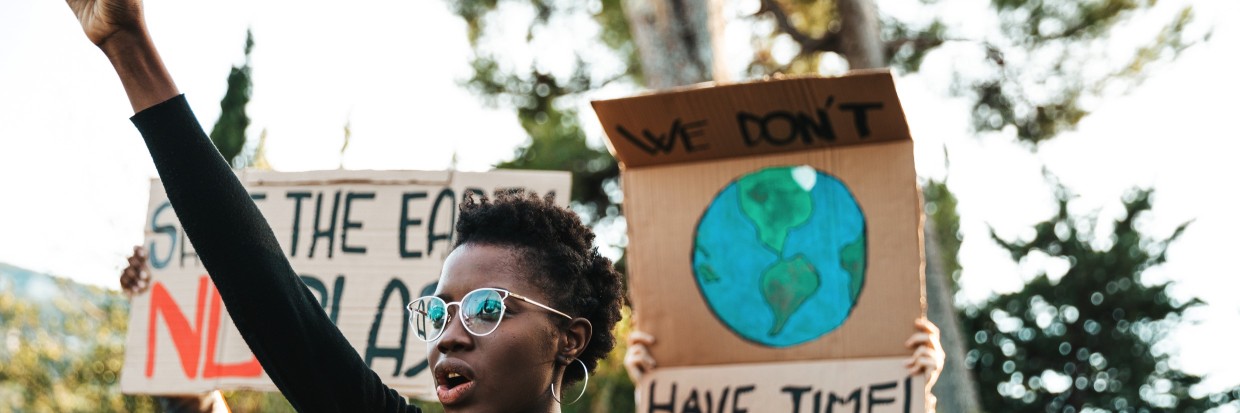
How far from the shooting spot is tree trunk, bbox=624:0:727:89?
7.32 meters

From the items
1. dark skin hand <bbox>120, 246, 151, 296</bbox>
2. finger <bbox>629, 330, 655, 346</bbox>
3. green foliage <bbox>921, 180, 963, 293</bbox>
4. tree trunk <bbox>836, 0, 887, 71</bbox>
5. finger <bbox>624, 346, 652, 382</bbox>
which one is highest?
tree trunk <bbox>836, 0, 887, 71</bbox>

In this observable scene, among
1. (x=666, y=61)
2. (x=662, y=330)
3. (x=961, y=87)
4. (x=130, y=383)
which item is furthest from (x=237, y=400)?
(x=961, y=87)

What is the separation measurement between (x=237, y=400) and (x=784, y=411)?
5462 millimetres

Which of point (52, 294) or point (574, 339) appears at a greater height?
point (52, 294)

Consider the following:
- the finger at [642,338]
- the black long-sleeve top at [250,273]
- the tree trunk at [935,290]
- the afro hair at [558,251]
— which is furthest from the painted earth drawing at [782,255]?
the tree trunk at [935,290]

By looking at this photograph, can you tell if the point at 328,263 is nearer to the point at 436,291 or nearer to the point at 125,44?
the point at 436,291

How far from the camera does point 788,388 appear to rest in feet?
11.3

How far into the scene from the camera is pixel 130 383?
12.8 ft

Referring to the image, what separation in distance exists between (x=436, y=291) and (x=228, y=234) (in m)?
0.31

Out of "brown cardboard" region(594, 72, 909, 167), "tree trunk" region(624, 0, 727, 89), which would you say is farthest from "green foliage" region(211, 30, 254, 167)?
"brown cardboard" region(594, 72, 909, 167)

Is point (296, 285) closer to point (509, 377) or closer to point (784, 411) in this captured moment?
point (509, 377)

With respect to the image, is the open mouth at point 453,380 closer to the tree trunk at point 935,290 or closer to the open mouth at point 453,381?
the open mouth at point 453,381

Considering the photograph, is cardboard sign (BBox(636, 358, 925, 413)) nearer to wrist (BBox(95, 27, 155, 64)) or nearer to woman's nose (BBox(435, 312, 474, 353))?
woman's nose (BBox(435, 312, 474, 353))

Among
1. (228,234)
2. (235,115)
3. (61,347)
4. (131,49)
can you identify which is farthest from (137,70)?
(61,347)
